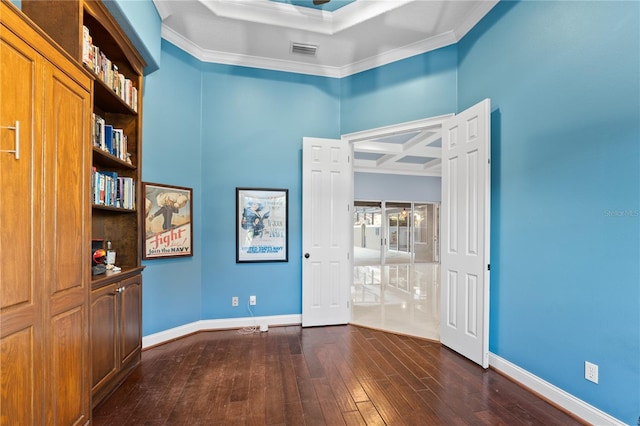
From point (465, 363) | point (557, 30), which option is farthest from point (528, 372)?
point (557, 30)

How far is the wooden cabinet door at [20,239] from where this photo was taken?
4.01 feet

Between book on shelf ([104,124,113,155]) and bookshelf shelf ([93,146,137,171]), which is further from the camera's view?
book on shelf ([104,124,113,155])

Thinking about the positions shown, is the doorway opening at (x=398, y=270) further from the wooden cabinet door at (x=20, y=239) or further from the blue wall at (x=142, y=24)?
the blue wall at (x=142, y=24)

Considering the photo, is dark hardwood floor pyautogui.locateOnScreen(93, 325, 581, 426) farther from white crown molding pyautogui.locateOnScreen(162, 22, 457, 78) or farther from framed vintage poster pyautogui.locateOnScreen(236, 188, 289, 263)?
white crown molding pyautogui.locateOnScreen(162, 22, 457, 78)

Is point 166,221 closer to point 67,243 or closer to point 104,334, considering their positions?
point 104,334

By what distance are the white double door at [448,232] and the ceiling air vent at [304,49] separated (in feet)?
3.57

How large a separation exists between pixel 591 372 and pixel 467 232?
4.45 ft

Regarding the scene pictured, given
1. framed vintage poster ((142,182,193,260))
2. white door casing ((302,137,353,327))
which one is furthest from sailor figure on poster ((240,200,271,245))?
framed vintage poster ((142,182,193,260))

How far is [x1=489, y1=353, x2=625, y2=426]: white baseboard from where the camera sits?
6.13 feet

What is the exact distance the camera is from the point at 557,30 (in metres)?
2.18

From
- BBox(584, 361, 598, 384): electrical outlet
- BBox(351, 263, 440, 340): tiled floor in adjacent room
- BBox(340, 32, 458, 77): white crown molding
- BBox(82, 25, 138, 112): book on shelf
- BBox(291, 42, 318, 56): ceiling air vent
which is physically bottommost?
BBox(351, 263, 440, 340): tiled floor in adjacent room

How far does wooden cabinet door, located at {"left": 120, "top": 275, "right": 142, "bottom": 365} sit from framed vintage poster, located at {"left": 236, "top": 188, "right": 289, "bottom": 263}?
1.22 meters

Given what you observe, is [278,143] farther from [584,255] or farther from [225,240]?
[584,255]

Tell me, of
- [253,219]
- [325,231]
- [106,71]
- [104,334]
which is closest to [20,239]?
[104,334]
